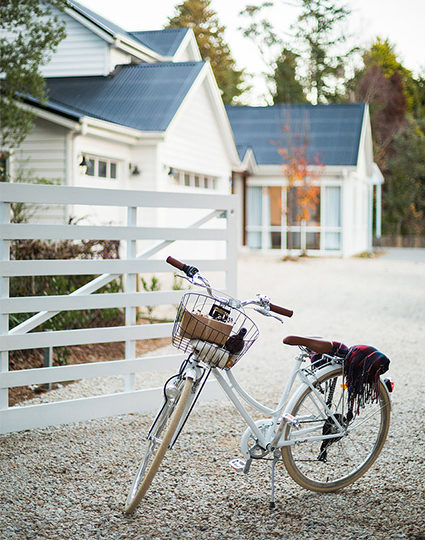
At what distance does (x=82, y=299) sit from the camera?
5059 mm

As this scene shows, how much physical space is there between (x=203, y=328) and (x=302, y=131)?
23.0 m

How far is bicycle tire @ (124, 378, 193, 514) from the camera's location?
3.46m

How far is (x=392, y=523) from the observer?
353 cm

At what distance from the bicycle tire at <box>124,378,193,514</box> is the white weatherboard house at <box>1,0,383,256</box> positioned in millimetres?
10056

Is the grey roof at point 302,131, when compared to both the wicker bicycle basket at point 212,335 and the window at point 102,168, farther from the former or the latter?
the wicker bicycle basket at point 212,335

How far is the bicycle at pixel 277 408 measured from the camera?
3512 mm

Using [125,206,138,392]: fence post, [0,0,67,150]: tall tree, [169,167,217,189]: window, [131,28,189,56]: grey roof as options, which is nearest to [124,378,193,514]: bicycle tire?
[125,206,138,392]: fence post

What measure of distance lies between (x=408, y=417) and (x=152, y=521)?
2619 mm

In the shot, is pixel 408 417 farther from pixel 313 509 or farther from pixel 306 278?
pixel 306 278

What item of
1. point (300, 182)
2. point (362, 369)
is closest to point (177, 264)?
point (362, 369)

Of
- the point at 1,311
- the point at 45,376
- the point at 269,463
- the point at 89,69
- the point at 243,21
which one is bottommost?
the point at 269,463

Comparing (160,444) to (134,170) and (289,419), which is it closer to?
(289,419)

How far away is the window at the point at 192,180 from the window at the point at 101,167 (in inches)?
61.7

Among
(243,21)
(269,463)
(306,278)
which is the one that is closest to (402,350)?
(269,463)
